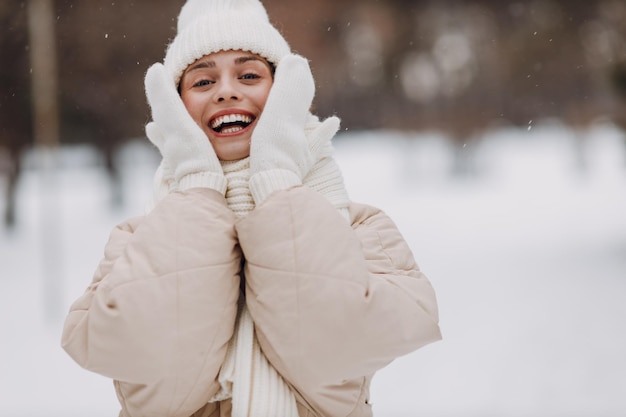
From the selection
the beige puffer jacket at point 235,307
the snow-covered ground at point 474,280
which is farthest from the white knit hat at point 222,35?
the snow-covered ground at point 474,280

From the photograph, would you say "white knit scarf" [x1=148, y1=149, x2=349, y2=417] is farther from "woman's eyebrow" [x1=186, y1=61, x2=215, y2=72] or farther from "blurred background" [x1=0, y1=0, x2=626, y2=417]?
"blurred background" [x1=0, y1=0, x2=626, y2=417]

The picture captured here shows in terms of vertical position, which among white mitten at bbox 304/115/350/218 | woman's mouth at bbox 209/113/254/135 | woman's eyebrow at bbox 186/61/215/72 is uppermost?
woman's eyebrow at bbox 186/61/215/72

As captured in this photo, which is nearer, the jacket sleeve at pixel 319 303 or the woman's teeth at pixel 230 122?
the jacket sleeve at pixel 319 303

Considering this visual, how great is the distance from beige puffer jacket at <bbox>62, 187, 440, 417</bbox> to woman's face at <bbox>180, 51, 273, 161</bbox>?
15 centimetres

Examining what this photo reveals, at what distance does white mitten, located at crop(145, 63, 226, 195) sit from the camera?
1181mm

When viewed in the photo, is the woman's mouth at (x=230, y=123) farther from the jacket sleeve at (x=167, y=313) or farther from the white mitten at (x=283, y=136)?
the jacket sleeve at (x=167, y=313)

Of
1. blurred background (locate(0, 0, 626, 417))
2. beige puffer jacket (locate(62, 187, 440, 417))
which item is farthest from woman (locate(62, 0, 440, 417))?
blurred background (locate(0, 0, 626, 417))

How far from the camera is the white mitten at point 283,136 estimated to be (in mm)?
1157

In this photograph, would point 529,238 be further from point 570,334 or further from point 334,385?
point 334,385

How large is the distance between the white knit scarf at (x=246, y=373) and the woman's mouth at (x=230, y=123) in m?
0.07

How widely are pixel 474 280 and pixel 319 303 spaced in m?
4.90

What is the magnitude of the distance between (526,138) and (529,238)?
6.46 meters

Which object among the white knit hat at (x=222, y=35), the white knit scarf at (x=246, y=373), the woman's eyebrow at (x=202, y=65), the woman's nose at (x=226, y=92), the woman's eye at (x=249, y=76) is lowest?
the white knit scarf at (x=246, y=373)

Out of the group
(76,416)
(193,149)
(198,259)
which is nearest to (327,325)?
(198,259)
